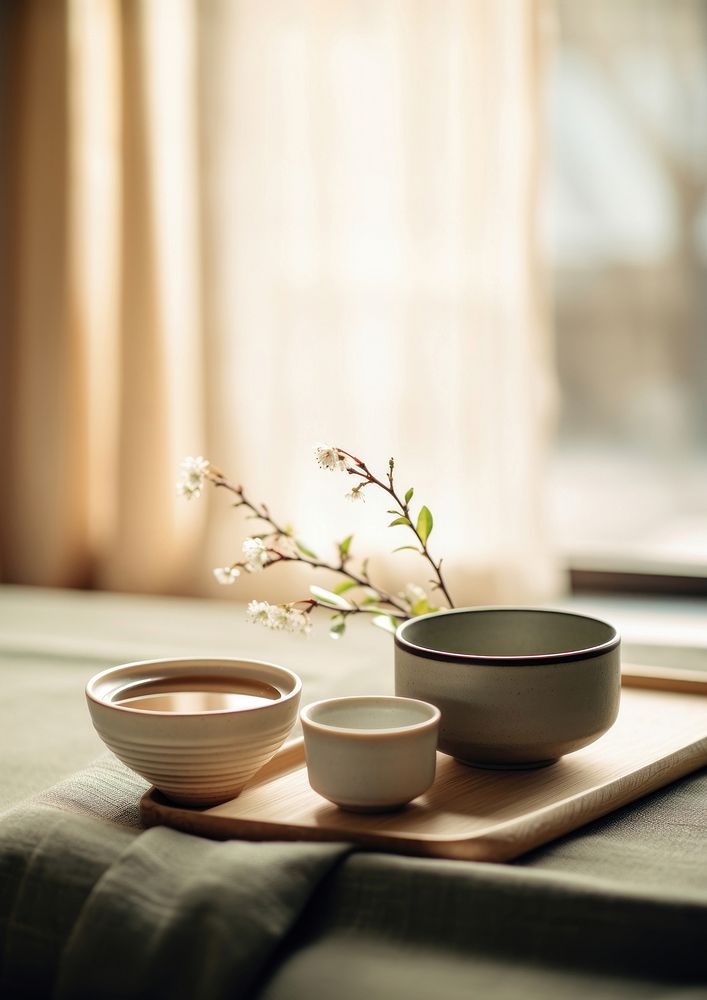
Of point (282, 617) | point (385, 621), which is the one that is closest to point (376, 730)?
point (282, 617)

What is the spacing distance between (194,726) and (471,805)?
17cm

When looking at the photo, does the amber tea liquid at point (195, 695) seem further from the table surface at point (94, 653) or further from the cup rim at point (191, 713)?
the table surface at point (94, 653)

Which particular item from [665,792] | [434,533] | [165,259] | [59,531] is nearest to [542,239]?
[434,533]

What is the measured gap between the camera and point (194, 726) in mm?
645

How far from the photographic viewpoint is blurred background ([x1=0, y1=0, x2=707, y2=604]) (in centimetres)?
218

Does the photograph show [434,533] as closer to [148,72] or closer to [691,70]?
[148,72]

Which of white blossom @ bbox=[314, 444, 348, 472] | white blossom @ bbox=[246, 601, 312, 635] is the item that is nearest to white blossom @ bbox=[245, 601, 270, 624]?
white blossom @ bbox=[246, 601, 312, 635]

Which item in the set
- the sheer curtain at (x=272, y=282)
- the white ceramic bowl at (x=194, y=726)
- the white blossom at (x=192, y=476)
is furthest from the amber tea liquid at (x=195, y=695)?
the sheer curtain at (x=272, y=282)

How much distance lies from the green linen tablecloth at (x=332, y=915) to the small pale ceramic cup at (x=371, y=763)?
0.14ft

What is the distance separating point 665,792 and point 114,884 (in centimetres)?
37

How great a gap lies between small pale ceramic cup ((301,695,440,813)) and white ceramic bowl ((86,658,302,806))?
0.03 meters

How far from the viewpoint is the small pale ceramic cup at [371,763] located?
643 millimetres

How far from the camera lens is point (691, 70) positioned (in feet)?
12.7

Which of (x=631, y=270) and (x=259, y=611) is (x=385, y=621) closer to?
(x=259, y=611)
